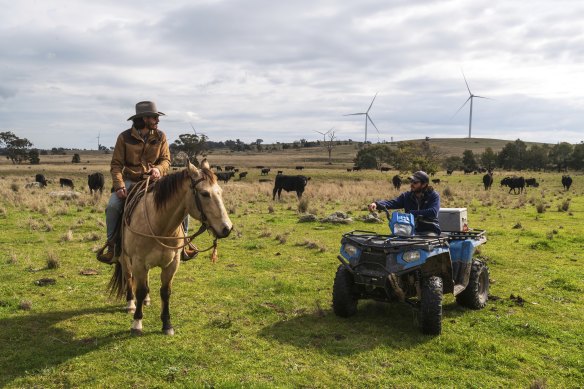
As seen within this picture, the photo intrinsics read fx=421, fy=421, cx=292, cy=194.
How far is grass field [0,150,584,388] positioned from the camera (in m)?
5.27

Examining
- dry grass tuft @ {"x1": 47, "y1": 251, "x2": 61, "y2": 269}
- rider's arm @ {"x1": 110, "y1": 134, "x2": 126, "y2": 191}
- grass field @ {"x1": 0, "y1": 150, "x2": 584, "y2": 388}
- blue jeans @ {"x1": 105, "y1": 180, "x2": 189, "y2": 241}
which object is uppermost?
rider's arm @ {"x1": 110, "y1": 134, "x2": 126, "y2": 191}

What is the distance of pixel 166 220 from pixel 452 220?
6.21 m

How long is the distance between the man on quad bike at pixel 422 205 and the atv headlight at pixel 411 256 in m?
1.23

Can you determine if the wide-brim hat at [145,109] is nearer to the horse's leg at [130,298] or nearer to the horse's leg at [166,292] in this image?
the horse's leg at [166,292]

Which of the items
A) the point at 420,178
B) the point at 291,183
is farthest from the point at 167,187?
the point at 291,183

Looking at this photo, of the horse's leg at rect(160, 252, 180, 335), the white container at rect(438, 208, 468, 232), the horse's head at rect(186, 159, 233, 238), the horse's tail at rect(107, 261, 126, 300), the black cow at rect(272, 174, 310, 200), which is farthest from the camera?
the black cow at rect(272, 174, 310, 200)

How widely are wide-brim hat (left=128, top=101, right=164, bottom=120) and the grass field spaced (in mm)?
3440

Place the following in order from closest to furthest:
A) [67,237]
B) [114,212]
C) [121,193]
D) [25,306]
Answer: [121,193] → [114,212] → [25,306] → [67,237]

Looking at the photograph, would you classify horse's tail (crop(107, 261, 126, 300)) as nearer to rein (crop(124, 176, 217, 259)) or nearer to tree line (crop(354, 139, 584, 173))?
rein (crop(124, 176, 217, 259))

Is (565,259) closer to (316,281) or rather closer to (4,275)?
(316,281)

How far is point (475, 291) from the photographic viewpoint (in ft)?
25.0

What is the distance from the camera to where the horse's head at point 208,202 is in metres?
5.45

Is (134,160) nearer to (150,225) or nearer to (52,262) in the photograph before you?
(150,225)

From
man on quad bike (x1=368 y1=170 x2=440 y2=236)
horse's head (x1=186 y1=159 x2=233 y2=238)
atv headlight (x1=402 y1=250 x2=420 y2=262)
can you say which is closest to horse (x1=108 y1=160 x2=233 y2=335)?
horse's head (x1=186 y1=159 x2=233 y2=238)
